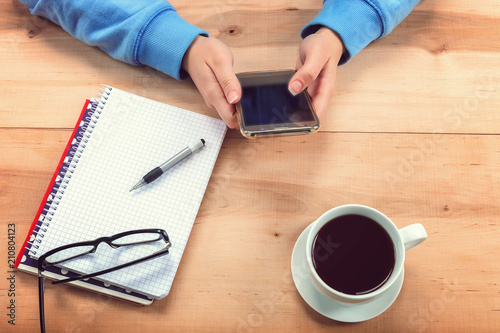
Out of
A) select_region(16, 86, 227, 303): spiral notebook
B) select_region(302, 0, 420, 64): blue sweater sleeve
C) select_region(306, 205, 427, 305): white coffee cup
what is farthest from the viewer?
select_region(302, 0, 420, 64): blue sweater sleeve

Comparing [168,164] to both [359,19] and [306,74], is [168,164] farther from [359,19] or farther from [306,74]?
[359,19]

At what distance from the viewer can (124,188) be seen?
0.63 meters

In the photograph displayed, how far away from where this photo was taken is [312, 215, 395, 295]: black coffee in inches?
20.9

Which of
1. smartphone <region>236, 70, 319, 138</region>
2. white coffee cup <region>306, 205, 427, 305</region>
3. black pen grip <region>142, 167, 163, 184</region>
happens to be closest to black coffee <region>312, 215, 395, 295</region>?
white coffee cup <region>306, 205, 427, 305</region>

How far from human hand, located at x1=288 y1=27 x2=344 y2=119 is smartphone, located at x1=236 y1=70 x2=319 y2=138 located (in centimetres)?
2

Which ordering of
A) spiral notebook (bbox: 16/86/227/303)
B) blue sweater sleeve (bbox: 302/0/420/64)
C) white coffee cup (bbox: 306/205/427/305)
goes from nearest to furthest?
white coffee cup (bbox: 306/205/427/305), spiral notebook (bbox: 16/86/227/303), blue sweater sleeve (bbox: 302/0/420/64)

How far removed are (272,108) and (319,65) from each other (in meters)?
0.12

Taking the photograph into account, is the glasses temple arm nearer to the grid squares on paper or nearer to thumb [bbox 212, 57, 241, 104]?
the grid squares on paper

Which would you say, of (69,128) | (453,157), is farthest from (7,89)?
(453,157)

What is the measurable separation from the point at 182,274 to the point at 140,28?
1.41ft

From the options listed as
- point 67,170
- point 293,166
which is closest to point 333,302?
point 293,166

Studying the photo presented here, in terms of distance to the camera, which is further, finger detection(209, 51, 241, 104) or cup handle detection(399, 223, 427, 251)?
finger detection(209, 51, 241, 104)

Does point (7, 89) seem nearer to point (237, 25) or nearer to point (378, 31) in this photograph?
point (237, 25)

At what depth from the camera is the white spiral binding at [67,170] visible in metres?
0.60
